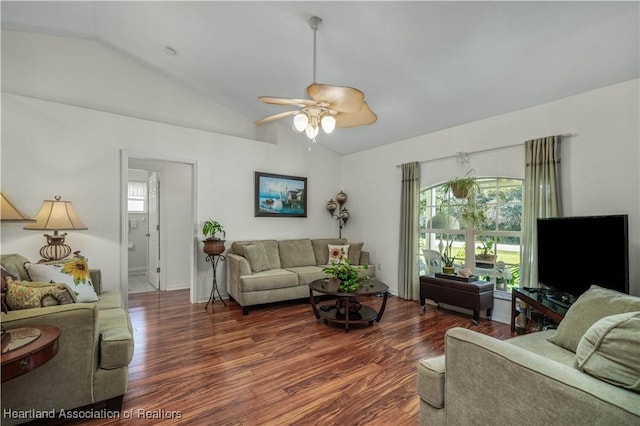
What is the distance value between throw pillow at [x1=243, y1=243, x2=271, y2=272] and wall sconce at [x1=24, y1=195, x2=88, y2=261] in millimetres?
1964

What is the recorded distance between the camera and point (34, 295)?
1.88 meters

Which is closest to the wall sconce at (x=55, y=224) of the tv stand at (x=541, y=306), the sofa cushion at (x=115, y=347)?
the sofa cushion at (x=115, y=347)

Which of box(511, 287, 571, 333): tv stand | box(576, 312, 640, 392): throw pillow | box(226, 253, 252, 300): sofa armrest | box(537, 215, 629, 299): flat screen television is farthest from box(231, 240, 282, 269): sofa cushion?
box(576, 312, 640, 392): throw pillow

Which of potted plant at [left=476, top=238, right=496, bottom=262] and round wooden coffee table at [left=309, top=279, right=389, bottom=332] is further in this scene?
potted plant at [left=476, top=238, right=496, bottom=262]

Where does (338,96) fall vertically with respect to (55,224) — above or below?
above

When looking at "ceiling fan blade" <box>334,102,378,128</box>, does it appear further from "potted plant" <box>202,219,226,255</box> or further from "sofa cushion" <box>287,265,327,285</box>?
"potted plant" <box>202,219,226,255</box>

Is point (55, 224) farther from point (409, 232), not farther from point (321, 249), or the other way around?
point (409, 232)

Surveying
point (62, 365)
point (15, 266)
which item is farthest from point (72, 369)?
point (15, 266)

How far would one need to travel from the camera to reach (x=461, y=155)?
4.09 m

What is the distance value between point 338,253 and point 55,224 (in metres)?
3.75

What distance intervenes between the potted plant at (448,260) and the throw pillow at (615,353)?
2688mm

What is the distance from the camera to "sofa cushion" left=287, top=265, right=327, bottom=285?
4.34 metres

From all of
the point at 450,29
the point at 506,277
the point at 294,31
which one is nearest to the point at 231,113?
the point at 294,31

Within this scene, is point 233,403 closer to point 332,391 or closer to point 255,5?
point 332,391
